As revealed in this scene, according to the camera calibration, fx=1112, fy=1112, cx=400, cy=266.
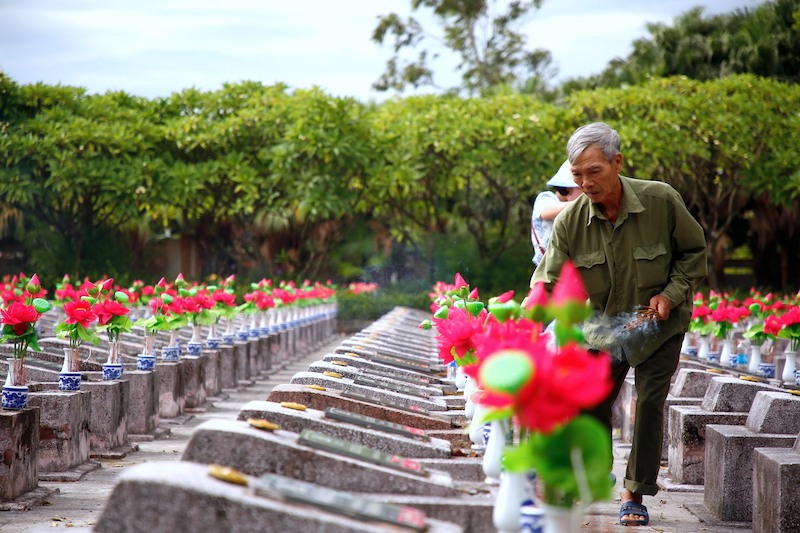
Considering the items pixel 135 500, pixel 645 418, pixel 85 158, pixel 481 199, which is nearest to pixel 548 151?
pixel 481 199

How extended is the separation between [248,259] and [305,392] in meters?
30.0

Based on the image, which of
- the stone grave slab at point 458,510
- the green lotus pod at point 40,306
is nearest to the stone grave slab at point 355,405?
the stone grave slab at point 458,510

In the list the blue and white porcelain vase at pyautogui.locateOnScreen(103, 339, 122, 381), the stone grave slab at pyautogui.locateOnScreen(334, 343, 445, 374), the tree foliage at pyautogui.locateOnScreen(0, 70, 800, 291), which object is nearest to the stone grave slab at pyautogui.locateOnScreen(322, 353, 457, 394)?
the stone grave slab at pyautogui.locateOnScreen(334, 343, 445, 374)

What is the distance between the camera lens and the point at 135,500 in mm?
3057

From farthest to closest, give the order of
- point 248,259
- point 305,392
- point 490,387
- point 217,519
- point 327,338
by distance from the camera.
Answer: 1. point 248,259
2. point 327,338
3. point 305,392
4. point 217,519
5. point 490,387

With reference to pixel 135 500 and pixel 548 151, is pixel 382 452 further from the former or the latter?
pixel 548 151

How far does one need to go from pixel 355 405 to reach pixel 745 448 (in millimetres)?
2303

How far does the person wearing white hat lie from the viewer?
21.6 feet

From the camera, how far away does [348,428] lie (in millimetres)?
4301

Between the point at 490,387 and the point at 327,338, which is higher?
the point at 490,387

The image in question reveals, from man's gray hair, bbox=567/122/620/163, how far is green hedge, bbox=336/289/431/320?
2222cm

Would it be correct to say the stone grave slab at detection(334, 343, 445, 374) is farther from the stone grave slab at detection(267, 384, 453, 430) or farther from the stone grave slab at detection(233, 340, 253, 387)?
the stone grave slab at detection(233, 340, 253, 387)

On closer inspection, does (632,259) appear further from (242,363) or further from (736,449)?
(242,363)

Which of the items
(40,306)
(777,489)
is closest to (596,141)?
(777,489)
